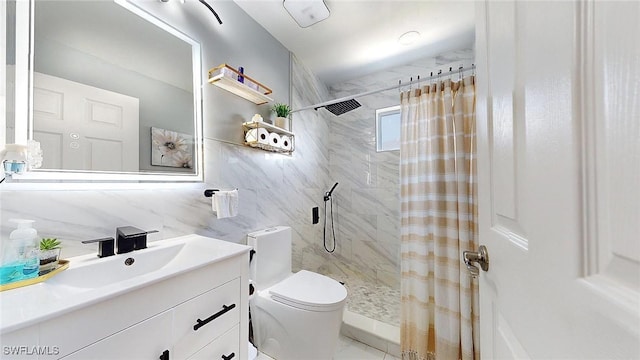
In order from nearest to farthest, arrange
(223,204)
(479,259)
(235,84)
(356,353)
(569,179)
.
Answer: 1. (569,179)
2. (479,259)
3. (223,204)
4. (235,84)
5. (356,353)

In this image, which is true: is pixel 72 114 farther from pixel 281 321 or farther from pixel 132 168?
pixel 281 321

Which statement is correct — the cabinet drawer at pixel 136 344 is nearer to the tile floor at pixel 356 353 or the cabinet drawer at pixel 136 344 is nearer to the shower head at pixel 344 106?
the tile floor at pixel 356 353

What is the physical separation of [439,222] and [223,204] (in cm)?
138

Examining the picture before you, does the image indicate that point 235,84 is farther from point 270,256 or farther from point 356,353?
point 356,353

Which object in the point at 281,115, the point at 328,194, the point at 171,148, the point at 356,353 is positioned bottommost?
the point at 356,353

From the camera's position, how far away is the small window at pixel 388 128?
239 centimetres

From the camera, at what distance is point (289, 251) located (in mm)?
1755

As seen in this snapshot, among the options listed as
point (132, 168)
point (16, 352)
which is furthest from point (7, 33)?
point (16, 352)

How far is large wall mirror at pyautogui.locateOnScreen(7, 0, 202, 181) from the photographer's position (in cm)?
85

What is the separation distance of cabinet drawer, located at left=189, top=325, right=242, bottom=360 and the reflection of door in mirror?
87cm

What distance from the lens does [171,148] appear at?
4.03ft

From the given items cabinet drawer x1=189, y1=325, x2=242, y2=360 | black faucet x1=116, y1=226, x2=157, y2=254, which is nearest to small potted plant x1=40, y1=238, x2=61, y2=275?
black faucet x1=116, y1=226, x2=157, y2=254

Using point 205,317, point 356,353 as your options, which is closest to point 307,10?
point 205,317

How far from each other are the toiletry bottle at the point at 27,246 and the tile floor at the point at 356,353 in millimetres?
1275
